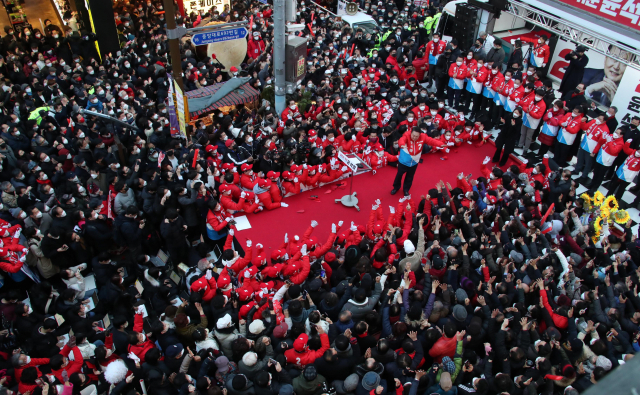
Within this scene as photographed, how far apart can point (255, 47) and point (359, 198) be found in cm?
770

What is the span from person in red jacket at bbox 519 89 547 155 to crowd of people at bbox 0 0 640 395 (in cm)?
5

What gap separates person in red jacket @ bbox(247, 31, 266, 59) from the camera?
1525 cm

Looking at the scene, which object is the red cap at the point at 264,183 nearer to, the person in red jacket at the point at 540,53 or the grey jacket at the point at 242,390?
the grey jacket at the point at 242,390

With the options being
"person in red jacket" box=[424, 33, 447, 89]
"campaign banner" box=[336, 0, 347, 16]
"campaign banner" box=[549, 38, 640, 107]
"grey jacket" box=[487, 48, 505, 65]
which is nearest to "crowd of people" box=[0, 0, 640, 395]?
"person in red jacket" box=[424, 33, 447, 89]

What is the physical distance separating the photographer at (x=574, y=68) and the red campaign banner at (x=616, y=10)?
6.13 ft

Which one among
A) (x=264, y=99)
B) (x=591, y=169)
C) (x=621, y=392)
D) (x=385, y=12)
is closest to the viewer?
(x=621, y=392)

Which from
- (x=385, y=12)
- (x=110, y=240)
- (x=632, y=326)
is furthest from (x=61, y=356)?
(x=385, y=12)

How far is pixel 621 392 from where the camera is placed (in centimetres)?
A: 113

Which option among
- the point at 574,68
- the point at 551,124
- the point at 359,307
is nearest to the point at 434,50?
the point at 574,68

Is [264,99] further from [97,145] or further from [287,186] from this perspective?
[97,145]

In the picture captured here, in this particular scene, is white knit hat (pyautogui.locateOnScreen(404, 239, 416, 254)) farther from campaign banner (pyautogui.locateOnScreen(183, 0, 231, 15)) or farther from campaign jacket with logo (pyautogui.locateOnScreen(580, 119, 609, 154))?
campaign banner (pyautogui.locateOnScreen(183, 0, 231, 15))

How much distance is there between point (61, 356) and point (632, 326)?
23.2 ft

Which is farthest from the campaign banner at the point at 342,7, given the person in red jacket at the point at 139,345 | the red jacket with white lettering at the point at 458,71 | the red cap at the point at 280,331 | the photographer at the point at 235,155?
the person in red jacket at the point at 139,345

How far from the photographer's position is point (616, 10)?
414 inches
